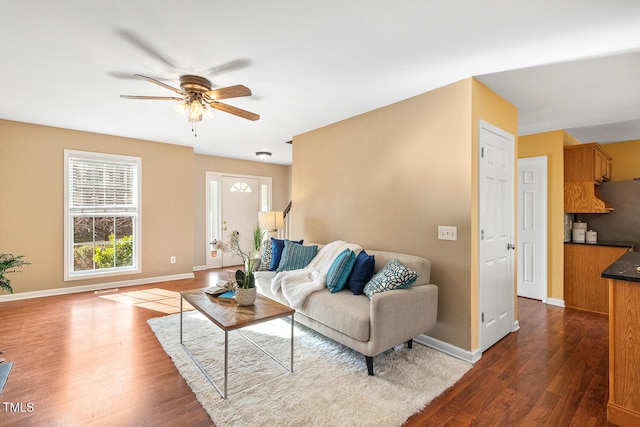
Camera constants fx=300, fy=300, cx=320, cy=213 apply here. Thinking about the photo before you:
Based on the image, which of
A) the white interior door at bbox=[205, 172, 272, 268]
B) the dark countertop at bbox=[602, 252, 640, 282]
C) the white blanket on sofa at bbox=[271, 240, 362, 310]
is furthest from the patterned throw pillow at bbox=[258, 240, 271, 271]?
the dark countertop at bbox=[602, 252, 640, 282]

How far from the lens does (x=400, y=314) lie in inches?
94.7

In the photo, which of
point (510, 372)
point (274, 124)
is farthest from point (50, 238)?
point (510, 372)

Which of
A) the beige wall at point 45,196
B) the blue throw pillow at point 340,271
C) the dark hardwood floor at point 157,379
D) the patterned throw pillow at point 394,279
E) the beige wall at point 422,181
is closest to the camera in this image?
the dark hardwood floor at point 157,379

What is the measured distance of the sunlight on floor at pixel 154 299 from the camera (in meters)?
3.88

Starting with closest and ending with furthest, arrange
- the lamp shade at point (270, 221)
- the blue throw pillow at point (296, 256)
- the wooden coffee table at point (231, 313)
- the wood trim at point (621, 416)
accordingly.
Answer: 1. the wood trim at point (621, 416)
2. the wooden coffee table at point (231, 313)
3. the blue throw pillow at point (296, 256)
4. the lamp shade at point (270, 221)

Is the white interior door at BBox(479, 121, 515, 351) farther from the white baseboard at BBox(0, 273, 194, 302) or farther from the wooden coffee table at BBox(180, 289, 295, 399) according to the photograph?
the white baseboard at BBox(0, 273, 194, 302)

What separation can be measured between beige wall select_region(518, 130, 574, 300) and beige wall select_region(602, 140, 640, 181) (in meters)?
1.77

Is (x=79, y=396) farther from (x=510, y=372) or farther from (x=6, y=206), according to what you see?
(x=6, y=206)

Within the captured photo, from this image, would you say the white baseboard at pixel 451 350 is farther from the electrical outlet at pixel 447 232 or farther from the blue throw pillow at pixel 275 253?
the blue throw pillow at pixel 275 253

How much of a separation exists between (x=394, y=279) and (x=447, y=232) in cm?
71

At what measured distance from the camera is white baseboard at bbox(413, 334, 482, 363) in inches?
102

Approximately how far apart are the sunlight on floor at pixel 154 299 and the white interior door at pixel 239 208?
213 cm

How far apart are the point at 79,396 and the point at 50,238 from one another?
3.33 m

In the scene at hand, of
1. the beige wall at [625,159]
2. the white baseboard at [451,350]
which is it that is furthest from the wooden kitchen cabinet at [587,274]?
the white baseboard at [451,350]
